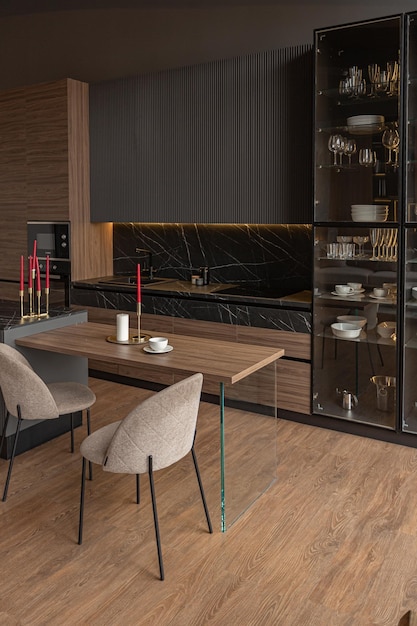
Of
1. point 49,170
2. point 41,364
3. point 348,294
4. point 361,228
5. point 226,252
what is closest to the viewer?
point 41,364

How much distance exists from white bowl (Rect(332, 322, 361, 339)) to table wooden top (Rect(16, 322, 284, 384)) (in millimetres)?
1082

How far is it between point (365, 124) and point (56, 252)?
9.07ft

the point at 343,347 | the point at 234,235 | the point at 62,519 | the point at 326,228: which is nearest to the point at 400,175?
the point at 326,228

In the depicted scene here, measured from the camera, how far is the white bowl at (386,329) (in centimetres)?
374

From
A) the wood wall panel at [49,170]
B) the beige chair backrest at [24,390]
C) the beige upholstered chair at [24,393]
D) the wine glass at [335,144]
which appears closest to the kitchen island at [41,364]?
the beige upholstered chair at [24,393]

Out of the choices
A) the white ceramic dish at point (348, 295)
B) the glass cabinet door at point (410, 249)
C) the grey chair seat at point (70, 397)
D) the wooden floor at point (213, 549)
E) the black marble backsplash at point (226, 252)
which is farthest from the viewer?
the black marble backsplash at point (226, 252)

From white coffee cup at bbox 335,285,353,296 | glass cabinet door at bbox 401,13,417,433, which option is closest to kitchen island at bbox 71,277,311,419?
white coffee cup at bbox 335,285,353,296

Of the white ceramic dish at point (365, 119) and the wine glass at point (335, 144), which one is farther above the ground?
the white ceramic dish at point (365, 119)

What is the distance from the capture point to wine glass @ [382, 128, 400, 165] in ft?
11.9

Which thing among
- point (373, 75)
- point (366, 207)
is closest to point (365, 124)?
point (373, 75)

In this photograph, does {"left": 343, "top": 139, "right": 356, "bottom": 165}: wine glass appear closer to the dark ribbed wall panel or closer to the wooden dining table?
the dark ribbed wall panel

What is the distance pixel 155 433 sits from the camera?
236 centimetres

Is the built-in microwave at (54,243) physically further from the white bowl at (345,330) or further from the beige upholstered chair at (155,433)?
the beige upholstered chair at (155,433)

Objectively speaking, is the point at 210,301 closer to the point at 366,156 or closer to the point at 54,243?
the point at 366,156
